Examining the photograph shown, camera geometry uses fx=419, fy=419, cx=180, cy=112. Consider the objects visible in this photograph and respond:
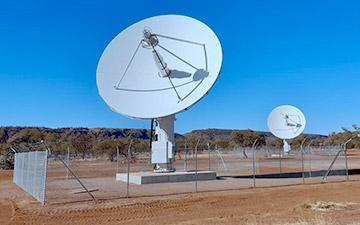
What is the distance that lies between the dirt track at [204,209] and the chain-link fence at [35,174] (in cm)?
45

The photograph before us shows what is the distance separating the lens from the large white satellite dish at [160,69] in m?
25.2

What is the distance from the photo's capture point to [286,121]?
69250mm

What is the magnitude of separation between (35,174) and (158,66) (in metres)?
11.3

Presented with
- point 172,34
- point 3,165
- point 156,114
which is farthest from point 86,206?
point 3,165

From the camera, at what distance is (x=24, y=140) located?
117 metres

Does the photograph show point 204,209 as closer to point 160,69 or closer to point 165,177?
point 165,177

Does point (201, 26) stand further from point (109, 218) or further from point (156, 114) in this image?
point (109, 218)

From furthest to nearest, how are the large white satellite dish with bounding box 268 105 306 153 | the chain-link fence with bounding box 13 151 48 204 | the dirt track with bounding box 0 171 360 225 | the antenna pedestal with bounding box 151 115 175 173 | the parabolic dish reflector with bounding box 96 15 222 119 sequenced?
the large white satellite dish with bounding box 268 105 306 153 → the antenna pedestal with bounding box 151 115 175 173 → the parabolic dish reflector with bounding box 96 15 222 119 → the chain-link fence with bounding box 13 151 48 204 → the dirt track with bounding box 0 171 360 225

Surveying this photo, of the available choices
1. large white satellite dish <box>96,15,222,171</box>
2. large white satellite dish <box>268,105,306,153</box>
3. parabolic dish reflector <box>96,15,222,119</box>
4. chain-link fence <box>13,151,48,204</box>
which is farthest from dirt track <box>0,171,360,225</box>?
large white satellite dish <box>268,105,306,153</box>

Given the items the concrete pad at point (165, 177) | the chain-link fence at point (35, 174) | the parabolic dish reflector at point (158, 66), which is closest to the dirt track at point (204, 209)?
the chain-link fence at point (35, 174)

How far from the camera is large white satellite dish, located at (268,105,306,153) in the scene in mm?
68312

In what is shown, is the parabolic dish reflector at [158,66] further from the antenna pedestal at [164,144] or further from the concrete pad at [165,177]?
the concrete pad at [165,177]

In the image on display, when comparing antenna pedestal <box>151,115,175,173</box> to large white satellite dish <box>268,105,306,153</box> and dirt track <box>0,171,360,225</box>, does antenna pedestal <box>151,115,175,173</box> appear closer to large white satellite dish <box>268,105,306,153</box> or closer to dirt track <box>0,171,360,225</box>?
dirt track <box>0,171,360,225</box>

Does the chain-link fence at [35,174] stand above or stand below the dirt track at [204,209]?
above
